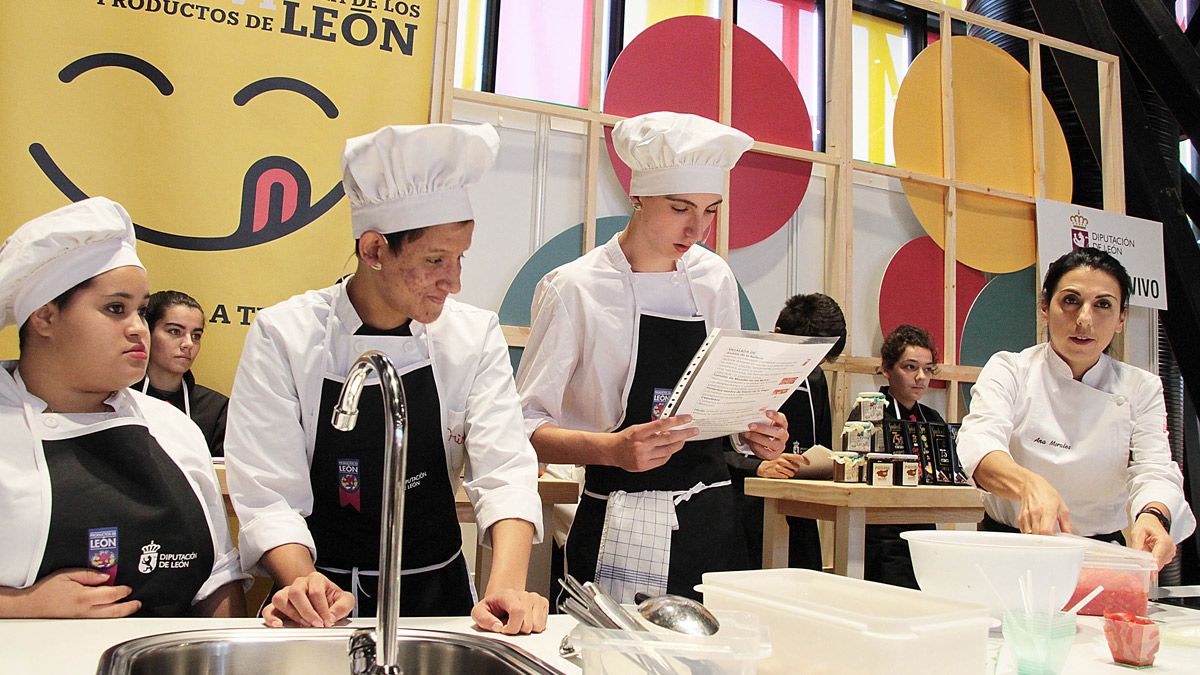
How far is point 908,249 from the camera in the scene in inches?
182

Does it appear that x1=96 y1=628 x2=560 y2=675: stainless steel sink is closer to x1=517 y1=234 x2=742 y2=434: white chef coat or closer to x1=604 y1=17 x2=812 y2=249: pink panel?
x1=517 y1=234 x2=742 y2=434: white chef coat

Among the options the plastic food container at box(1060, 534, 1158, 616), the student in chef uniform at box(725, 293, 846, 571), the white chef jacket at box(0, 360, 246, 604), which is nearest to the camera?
the white chef jacket at box(0, 360, 246, 604)

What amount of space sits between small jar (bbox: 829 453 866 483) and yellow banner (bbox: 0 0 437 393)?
6.33 feet

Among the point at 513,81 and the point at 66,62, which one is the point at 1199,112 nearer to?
the point at 513,81

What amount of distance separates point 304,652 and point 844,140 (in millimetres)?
3824

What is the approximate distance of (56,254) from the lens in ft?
4.96

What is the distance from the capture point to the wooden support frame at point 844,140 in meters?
3.80

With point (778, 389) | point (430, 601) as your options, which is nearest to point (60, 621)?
point (430, 601)

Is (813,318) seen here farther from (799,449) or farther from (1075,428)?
(1075,428)

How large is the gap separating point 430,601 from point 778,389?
848mm

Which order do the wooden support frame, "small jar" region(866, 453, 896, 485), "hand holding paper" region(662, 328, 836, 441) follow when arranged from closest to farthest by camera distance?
"hand holding paper" region(662, 328, 836, 441), "small jar" region(866, 453, 896, 485), the wooden support frame

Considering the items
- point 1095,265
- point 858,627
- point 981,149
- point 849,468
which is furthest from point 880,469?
point 981,149

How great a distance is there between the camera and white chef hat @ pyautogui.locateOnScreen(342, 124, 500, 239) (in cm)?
160

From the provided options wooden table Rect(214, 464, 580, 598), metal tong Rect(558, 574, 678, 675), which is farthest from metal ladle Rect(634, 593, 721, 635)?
wooden table Rect(214, 464, 580, 598)
